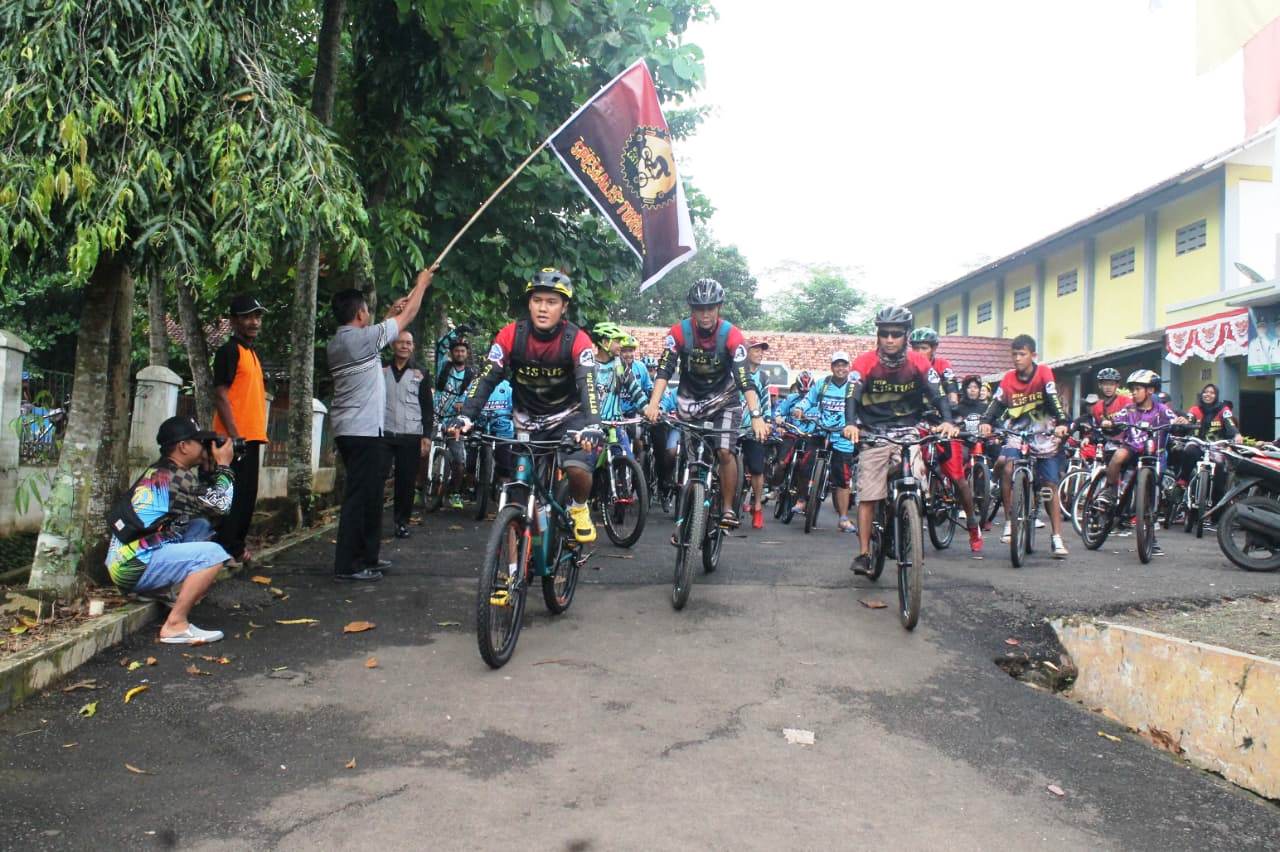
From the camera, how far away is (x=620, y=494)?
8961mm

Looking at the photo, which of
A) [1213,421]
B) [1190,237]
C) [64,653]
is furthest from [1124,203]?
[64,653]

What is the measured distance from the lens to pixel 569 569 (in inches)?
233

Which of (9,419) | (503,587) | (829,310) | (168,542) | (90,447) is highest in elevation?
(829,310)

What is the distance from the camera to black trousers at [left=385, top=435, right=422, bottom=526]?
888 centimetres

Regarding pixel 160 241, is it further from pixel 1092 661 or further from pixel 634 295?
pixel 634 295

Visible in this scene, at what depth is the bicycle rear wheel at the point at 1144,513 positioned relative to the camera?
28.7 ft

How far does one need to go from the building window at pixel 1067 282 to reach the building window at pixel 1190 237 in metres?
4.36

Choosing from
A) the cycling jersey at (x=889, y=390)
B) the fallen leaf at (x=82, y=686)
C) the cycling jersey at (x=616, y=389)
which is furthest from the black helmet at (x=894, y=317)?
the fallen leaf at (x=82, y=686)

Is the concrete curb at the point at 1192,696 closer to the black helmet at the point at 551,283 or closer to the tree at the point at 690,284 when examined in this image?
the black helmet at the point at 551,283

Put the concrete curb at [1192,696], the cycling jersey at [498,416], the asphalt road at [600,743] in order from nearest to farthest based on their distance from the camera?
the asphalt road at [600,743], the concrete curb at [1192,696], the cycling jersey at [498,416]

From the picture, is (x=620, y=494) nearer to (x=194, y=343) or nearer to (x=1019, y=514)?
(x=1019, y=514)

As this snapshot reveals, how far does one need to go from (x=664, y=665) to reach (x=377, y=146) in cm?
642

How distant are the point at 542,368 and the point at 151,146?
90.1 inches

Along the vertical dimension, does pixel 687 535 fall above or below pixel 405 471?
below
